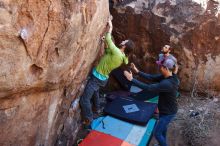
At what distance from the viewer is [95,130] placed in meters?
5.99

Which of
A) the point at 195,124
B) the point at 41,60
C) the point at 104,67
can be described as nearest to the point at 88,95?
the point at 104,67

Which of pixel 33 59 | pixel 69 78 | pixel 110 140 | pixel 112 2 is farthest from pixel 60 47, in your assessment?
pixel 112 2

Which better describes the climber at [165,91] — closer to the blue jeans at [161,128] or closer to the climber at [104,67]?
the blue jeans at [161,128]

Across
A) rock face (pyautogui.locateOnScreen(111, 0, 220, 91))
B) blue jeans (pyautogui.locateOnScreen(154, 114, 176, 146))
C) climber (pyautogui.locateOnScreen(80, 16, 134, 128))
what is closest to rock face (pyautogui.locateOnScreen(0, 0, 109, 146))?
climber (pyautogui.locateOnScreen(80, 16, 134, 128))

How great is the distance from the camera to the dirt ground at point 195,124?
20.7 ft

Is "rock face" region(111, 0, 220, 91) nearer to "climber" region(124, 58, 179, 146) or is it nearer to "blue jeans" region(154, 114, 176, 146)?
"climber" region(124, 58, 179, 146)

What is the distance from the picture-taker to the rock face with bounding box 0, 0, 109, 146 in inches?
158

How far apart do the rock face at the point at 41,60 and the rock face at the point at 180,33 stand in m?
1.84

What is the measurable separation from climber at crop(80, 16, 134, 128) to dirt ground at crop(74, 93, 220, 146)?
44cm

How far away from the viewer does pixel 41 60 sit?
4398 mm

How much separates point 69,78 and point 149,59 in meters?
A: 2.66

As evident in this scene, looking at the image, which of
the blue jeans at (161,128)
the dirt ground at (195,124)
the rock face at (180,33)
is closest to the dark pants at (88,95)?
the dirt ground at (195,124)

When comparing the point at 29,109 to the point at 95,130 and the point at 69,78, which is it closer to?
the point at 69,78

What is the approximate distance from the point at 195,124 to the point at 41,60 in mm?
3375
